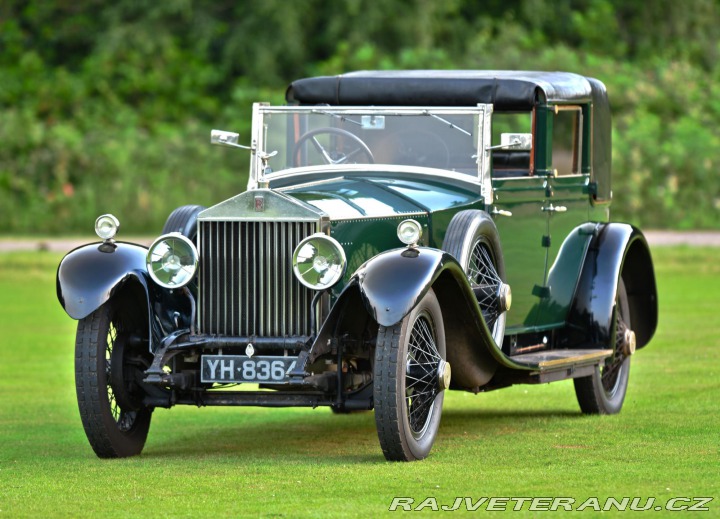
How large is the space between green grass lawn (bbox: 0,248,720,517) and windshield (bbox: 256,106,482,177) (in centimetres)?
172

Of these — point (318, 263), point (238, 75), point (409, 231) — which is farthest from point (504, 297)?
point (238, 75)

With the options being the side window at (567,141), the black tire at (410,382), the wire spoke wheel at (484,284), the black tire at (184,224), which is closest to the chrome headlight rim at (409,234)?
the black tire at (410,382)

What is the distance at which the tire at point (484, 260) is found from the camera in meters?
8.15

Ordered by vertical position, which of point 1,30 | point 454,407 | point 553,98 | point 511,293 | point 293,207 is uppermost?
point 1,30

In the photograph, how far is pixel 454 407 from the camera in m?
10.5

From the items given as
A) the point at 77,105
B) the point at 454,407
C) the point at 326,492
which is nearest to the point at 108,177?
the point at 77,105

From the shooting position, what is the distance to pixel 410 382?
770cm

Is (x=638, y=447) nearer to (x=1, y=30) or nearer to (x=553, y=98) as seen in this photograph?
(x=553, y=98)

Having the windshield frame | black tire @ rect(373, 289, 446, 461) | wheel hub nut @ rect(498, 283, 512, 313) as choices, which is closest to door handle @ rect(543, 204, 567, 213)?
the windshield frame

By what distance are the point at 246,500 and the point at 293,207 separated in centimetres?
187

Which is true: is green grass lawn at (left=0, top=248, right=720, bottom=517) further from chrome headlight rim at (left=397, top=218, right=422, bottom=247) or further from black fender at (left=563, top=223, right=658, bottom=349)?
chrome headlight rim at (left=397, top=218, right=422, bottom=247)

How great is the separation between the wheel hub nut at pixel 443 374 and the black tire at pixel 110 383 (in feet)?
5.49

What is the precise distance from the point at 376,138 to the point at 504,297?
149cm

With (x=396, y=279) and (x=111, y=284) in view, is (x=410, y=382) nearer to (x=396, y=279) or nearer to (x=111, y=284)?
(x=396, y=279)
